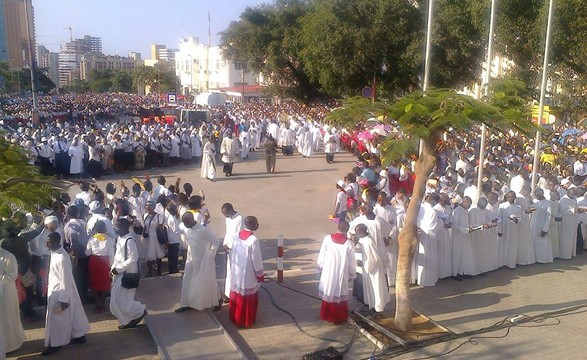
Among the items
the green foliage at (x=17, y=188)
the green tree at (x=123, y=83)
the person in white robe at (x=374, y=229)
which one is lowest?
the person in white robe at (x=374, y=229)

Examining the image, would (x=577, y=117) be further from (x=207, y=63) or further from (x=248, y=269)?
(x=207, y=63)

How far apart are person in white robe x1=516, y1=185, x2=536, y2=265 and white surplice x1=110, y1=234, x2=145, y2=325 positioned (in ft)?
22.2

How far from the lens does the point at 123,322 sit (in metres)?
7.57

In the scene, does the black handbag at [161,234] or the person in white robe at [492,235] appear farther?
the person in white robe at [492,235]

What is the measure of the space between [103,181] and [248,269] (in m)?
11.6

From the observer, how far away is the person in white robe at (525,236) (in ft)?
34.2

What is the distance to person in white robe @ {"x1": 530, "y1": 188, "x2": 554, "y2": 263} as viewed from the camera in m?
10.6

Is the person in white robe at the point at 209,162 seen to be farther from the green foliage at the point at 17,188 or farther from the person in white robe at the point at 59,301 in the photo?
the green foliage at the point at 17,188

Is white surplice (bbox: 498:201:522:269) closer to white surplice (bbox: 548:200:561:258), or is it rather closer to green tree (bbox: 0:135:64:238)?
white surplice (bbox: 548:200:561:258)

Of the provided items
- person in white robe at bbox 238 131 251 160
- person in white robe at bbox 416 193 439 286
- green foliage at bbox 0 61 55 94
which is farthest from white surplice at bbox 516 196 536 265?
green foliage at bbox 0 61 55 94

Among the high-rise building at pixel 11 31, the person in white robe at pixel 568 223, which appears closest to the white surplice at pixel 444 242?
the person in white robe at pixel 568 223

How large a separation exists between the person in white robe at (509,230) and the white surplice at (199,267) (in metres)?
5.18

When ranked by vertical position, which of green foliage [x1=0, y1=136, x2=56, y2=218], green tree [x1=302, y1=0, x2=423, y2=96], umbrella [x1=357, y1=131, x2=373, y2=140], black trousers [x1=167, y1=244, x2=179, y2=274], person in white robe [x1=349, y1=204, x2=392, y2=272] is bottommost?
black trousers [x1=167, y1=244, x2=179, y2=274]

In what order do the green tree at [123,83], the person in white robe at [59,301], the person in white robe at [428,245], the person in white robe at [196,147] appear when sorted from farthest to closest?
the green tree at [123,83]
the person in white robe at [196,147]
the person in white robe at [428,245]
the person in white robe at [59,301]
